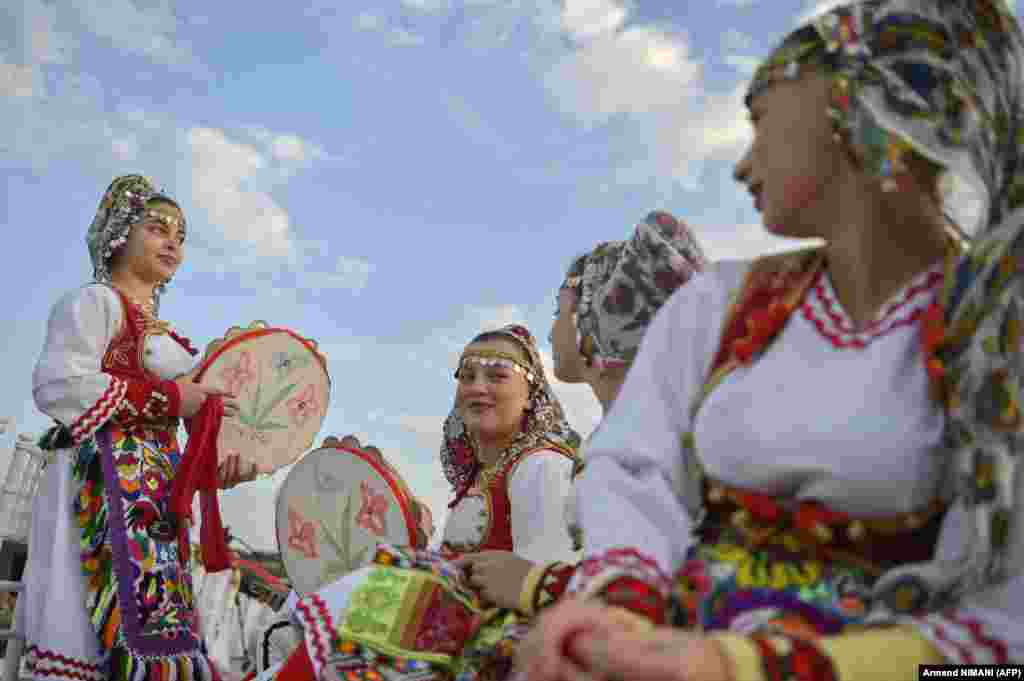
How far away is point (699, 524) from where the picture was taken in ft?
4.50

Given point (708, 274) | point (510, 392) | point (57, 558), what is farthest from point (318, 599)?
point (57, 558)

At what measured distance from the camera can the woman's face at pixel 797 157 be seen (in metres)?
1.36

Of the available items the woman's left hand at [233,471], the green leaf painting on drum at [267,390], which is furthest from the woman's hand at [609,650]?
the green leaf painting on drum at [267,390]

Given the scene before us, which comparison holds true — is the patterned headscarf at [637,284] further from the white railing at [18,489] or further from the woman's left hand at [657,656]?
the white railing at [18,489]

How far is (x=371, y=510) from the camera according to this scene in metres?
3.85

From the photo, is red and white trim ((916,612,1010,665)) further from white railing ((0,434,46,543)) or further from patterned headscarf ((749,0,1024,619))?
white railing ((0,434,46,543))

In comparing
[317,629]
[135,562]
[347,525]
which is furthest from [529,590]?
[135,562]

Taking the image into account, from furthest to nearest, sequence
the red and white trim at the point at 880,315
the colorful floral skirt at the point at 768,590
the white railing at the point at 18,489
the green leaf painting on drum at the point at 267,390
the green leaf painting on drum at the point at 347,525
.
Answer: the white railing at the point at 18,489, the green leaf painting on drum at the point at 267,390, the green leaf painting on drum at the point at 347,525, the red and white trim at the point at 880,315, the colorful floral skirt at the point at 768,590

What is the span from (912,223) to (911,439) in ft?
1.10

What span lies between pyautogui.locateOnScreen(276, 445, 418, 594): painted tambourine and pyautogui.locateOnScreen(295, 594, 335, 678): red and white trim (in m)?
1.76

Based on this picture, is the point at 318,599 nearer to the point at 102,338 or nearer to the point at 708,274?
the point at 708,274

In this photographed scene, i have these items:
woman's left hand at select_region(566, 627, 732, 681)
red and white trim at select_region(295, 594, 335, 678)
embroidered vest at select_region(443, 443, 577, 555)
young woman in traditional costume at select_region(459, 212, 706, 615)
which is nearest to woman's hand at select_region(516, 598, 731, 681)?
woman's left hand at select_region(566, 627, 732, 681)

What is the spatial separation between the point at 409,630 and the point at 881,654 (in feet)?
3.06

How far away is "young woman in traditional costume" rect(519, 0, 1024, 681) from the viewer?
108 centimetres
